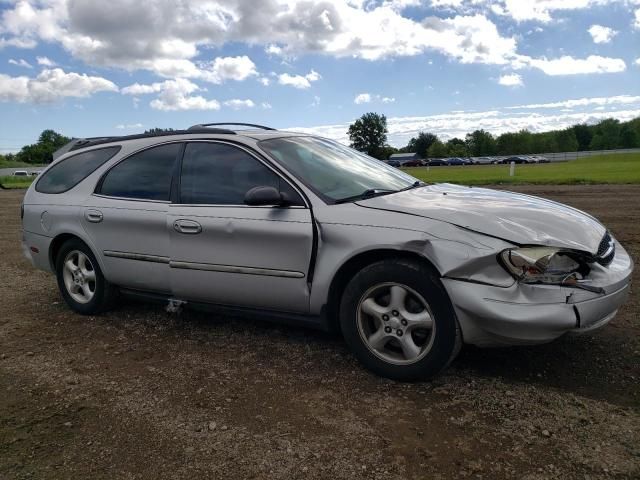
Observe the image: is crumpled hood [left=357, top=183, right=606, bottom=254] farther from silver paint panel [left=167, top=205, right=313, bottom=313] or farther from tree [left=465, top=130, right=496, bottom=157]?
tree [left=465, top=130, right=496, bottom=157]

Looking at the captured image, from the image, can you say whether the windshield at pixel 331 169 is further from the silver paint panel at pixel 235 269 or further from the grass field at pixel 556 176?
the grass field at pixel 556 176

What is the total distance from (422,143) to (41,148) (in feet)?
319

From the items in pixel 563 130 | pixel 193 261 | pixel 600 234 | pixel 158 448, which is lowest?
pixel 158 448

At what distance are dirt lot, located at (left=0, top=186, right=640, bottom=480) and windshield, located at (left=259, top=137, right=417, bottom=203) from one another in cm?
120

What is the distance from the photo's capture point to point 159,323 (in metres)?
4.93

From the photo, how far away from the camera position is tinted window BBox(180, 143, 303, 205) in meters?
4.07

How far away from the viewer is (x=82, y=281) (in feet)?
16.9

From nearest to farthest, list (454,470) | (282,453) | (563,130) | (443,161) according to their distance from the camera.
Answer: (454,470), (282,453), (443,161), (563,130)

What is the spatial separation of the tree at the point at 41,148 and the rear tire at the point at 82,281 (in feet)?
437

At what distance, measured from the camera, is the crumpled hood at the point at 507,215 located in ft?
10.6

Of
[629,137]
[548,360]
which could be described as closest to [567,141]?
[629,137]

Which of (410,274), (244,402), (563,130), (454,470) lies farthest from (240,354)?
(563,130)

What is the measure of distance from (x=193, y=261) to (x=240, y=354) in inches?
31.5

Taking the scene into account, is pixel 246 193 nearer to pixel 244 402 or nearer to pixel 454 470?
pixel 244 402
